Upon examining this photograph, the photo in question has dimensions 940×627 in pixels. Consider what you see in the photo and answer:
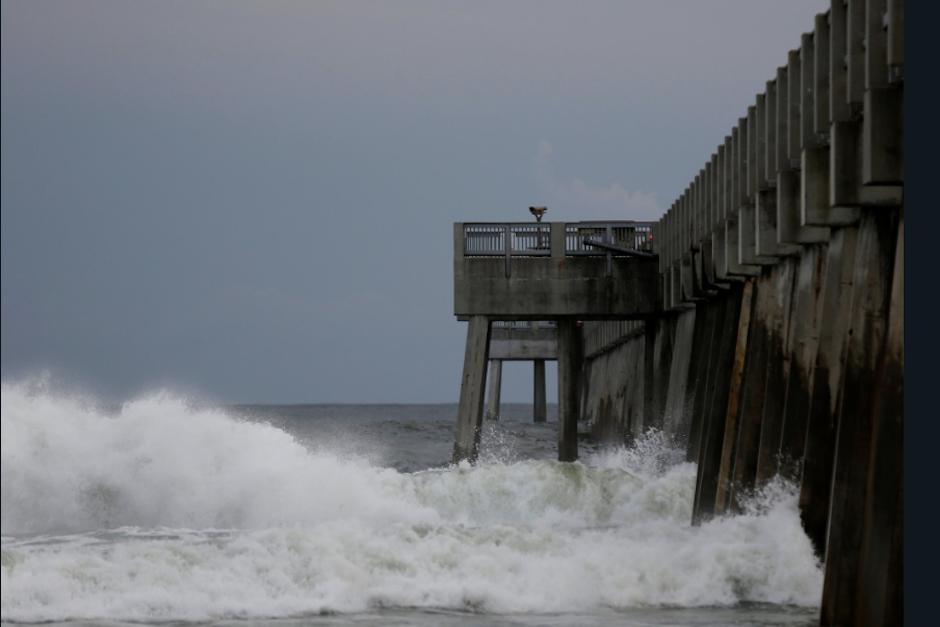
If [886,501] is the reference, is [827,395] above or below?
above

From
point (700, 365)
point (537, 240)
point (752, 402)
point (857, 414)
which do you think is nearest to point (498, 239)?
point (537, 240)

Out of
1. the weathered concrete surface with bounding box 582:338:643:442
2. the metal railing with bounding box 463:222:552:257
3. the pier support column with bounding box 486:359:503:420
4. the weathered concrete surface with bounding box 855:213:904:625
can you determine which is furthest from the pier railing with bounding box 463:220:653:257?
the pier support column with bounding box 486:359:503:420

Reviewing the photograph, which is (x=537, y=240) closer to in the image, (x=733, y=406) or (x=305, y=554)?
(x=733, y=406)

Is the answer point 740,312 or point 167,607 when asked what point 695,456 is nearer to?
point 740,312

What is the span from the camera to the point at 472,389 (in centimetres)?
3375

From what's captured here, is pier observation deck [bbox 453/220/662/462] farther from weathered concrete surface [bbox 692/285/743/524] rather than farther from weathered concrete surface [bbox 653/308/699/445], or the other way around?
weathered concrete surface [bbox 692/285/743/524]

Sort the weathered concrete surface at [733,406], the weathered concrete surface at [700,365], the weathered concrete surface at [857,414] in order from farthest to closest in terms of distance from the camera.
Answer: the weathered concrete surface at [700,365], the weathered concrete surface at [733,406], the weathered concrete surface at [857,414]

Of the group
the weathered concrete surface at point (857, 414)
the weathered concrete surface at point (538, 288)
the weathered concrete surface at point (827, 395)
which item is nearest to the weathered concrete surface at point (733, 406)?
the weathered concrete surface at point (827, 395)

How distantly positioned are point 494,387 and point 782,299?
51.8 metres

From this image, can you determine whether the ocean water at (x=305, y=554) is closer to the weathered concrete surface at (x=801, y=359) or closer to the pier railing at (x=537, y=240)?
the weathered concrete surface at (x=801, y=359)

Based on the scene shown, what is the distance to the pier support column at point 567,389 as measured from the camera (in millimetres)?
35750

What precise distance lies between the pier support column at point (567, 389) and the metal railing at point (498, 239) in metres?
2.78

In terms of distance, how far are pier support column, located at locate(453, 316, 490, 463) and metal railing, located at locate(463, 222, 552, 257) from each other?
139 centimetres

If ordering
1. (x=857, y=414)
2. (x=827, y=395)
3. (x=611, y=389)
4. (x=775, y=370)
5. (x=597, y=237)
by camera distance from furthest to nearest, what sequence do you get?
1. (x=611, y=389)
2. (x=597, y=237)
3. (x=775, y=370)
4. (x=827, y=395)
5. (x=857, y=414)
